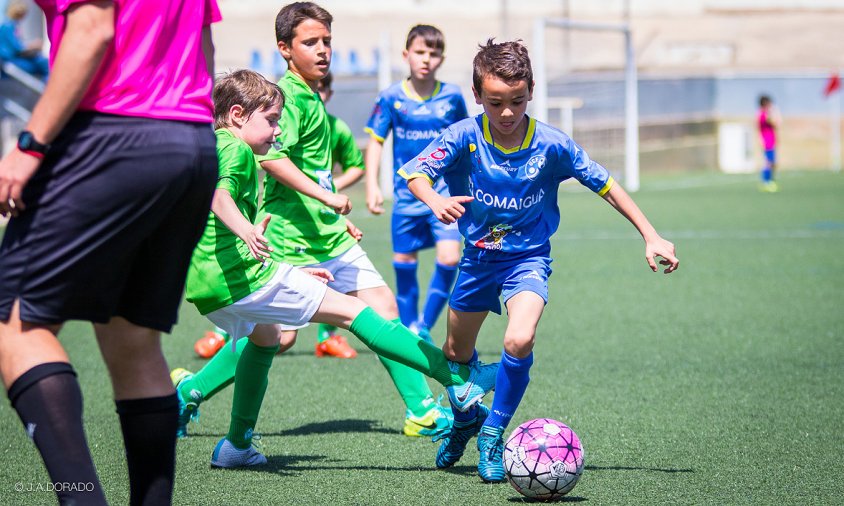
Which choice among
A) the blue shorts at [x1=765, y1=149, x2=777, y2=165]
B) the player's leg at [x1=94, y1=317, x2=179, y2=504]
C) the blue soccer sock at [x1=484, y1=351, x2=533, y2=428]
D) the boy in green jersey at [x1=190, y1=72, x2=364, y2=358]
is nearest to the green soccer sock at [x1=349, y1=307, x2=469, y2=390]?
the blue soccer sock at [x1=484, y1=351, x2=533, y2=428]

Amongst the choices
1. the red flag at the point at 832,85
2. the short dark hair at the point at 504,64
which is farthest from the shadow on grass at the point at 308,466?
the red flag at the point at 832,85

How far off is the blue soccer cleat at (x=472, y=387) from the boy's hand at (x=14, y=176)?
2.01 metres

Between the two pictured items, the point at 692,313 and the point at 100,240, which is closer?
the point at 100,240

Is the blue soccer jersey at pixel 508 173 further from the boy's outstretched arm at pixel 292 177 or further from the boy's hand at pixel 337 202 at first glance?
the boy's outstretched arm at pixel 292 177

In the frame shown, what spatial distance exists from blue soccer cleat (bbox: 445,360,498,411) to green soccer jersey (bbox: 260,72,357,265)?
3.64 ft

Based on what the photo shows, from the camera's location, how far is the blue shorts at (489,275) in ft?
14.0

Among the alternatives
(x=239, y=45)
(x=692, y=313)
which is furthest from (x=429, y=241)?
(x=239, y=45)

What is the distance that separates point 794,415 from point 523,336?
172cm

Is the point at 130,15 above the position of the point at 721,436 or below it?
above

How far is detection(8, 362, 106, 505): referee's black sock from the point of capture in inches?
102

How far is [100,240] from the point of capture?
2.54m

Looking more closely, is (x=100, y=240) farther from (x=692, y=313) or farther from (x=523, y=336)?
(x=692, y=313)

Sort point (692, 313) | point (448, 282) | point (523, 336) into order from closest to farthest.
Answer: point (523, 336)
point (448, 282)
point (692, 313)

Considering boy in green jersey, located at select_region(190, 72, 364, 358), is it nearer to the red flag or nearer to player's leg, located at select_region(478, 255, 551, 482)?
player's leg, located at select_region(478, 255, 551, 482)
